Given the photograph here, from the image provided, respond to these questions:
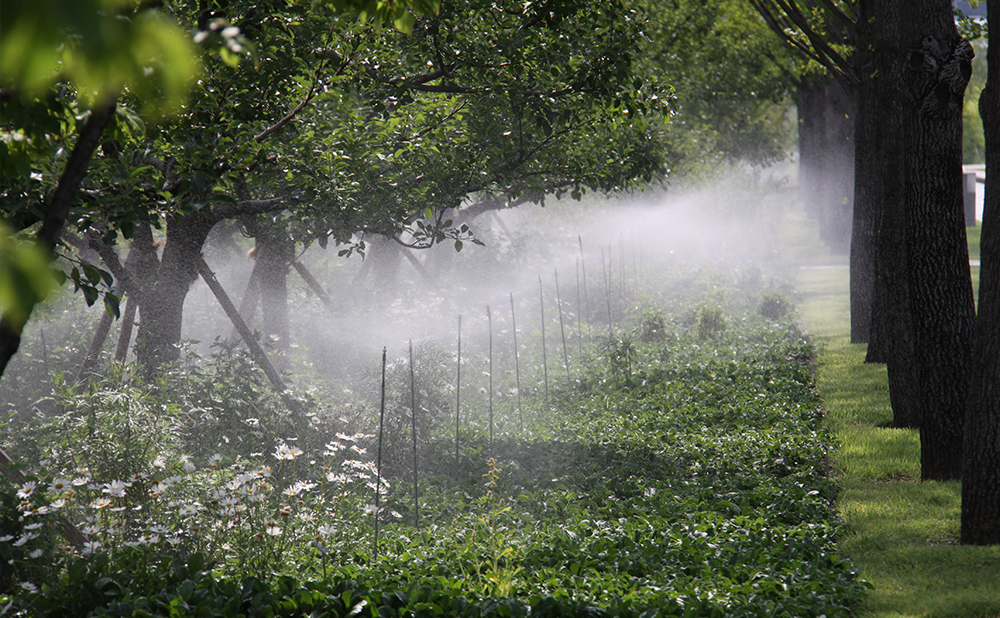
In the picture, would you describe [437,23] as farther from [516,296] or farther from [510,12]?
[516,296]

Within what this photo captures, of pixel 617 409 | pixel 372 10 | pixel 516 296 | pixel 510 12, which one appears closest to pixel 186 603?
pixel 372 10

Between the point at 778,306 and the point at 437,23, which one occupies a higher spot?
the point at 437,23

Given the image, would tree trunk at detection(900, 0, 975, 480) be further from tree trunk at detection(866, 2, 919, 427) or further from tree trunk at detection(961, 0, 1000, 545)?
tree trunk at detection(961, 0, 1000, 545)

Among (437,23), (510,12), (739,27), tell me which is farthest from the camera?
(739,27)

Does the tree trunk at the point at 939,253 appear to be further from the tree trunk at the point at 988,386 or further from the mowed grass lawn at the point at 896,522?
the tree trunk at the point at 988,386

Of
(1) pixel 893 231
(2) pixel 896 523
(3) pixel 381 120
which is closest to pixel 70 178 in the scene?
(3) pixel 381 120

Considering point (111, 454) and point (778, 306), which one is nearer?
point (111, 454)

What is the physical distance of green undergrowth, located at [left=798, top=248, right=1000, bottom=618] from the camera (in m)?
4.16

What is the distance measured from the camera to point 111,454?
5.27 metres

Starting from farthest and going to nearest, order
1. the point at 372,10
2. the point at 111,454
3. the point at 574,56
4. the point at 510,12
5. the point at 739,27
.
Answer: the point at 739,27 < the point at 574,56 < the point at 510,12 < the point at 111,454 < the point at 372,10

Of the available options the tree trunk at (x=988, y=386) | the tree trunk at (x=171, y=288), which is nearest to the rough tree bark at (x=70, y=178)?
the tree trunk at (x=988, y=386)

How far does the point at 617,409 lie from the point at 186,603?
6.36 m

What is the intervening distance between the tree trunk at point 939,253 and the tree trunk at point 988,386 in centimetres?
121

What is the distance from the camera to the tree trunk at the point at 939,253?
6070mm
